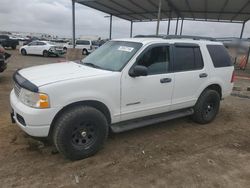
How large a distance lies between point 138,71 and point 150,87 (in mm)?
480

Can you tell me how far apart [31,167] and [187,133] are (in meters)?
3.09

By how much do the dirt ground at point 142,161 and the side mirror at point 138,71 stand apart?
4.27 feet

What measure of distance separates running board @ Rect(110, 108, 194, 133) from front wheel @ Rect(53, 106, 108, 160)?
0.98 ft

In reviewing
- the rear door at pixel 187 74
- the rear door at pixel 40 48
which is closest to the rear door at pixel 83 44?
the rear door at pixel 40 48

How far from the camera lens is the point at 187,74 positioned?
15.3 ft

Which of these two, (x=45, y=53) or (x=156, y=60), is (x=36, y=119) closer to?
(x=156, y=60)

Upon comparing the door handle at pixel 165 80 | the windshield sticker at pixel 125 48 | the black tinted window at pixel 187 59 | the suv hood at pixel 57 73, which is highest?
the windshield sticker at pixel 125 48

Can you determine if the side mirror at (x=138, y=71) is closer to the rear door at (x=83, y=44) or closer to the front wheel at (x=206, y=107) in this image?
the front wheel at (x=206, y=107)

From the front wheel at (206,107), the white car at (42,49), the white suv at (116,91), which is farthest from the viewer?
the white car at (42,49)

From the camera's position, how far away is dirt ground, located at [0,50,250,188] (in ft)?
10.1

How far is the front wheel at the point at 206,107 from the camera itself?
5117 mm

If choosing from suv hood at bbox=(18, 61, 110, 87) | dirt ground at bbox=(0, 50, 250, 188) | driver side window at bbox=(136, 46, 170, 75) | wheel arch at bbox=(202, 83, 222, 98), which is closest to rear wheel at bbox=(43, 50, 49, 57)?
dirt ground at bbox=(0, 50, 250, 188)

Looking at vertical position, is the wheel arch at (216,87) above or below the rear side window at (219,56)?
below

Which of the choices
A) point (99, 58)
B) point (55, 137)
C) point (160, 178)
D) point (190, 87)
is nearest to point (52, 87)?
point (55, 137)
